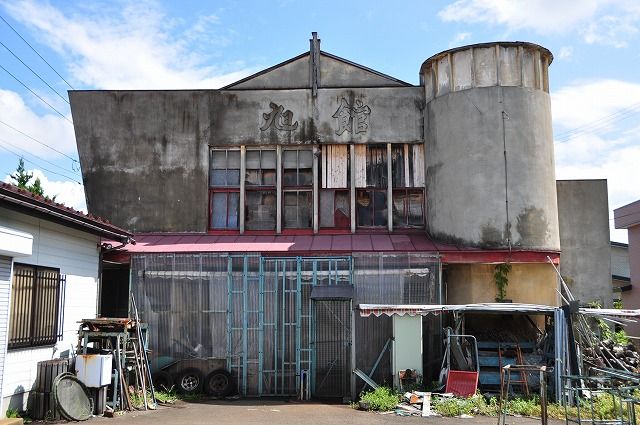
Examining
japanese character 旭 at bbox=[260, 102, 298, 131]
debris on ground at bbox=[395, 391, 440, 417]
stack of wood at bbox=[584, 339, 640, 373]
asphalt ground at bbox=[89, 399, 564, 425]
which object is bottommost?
asphalt ground at bbox=[89, 399, 564, 425]

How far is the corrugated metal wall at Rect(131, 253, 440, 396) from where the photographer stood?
16.6 metres

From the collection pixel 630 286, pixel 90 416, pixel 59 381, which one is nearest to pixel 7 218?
pixel 59 381

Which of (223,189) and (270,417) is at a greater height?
(223,189)

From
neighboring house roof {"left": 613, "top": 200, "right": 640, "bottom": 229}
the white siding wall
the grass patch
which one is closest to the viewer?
the white siding wall

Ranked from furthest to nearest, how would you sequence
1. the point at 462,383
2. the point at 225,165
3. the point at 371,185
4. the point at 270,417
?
the point at 225,165 < the point at 371,185 < the point at 462,383 < the point at 270,417

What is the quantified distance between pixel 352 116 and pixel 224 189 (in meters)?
4.63

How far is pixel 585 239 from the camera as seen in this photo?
19.9 m

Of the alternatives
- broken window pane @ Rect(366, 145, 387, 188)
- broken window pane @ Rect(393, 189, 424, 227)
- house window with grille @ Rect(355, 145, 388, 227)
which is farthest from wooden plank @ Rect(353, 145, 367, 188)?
broken window pane @ Rect(393, 189, 424, 227)

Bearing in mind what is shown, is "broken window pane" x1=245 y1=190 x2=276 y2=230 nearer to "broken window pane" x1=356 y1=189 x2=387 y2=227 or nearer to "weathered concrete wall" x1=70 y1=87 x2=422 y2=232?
"weathered concrete wall" x1=70 y1=87 x2=422 y2=232

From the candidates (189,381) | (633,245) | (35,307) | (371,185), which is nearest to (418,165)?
(371,185)

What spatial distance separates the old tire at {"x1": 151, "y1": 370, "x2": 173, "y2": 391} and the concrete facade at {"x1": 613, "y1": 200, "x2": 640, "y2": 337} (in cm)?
2055

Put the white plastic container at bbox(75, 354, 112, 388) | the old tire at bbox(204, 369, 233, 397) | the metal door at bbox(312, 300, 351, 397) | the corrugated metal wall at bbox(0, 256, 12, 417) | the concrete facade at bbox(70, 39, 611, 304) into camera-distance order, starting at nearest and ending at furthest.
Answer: the corrugated metal wall at bbox(0, 256, 12, 417) → the white plastic container at bbox(75, 354, 112, 388) → the old tire at bbox(204, 369, 233, 397) → the metal door at bbox(312, 300, 351, 397) → the concrete facade at bbox(70, 39, 611, 304)

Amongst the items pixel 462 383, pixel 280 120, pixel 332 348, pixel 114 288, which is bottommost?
pixel 462 383

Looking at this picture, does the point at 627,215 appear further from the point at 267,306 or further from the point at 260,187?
the point at 267,306
